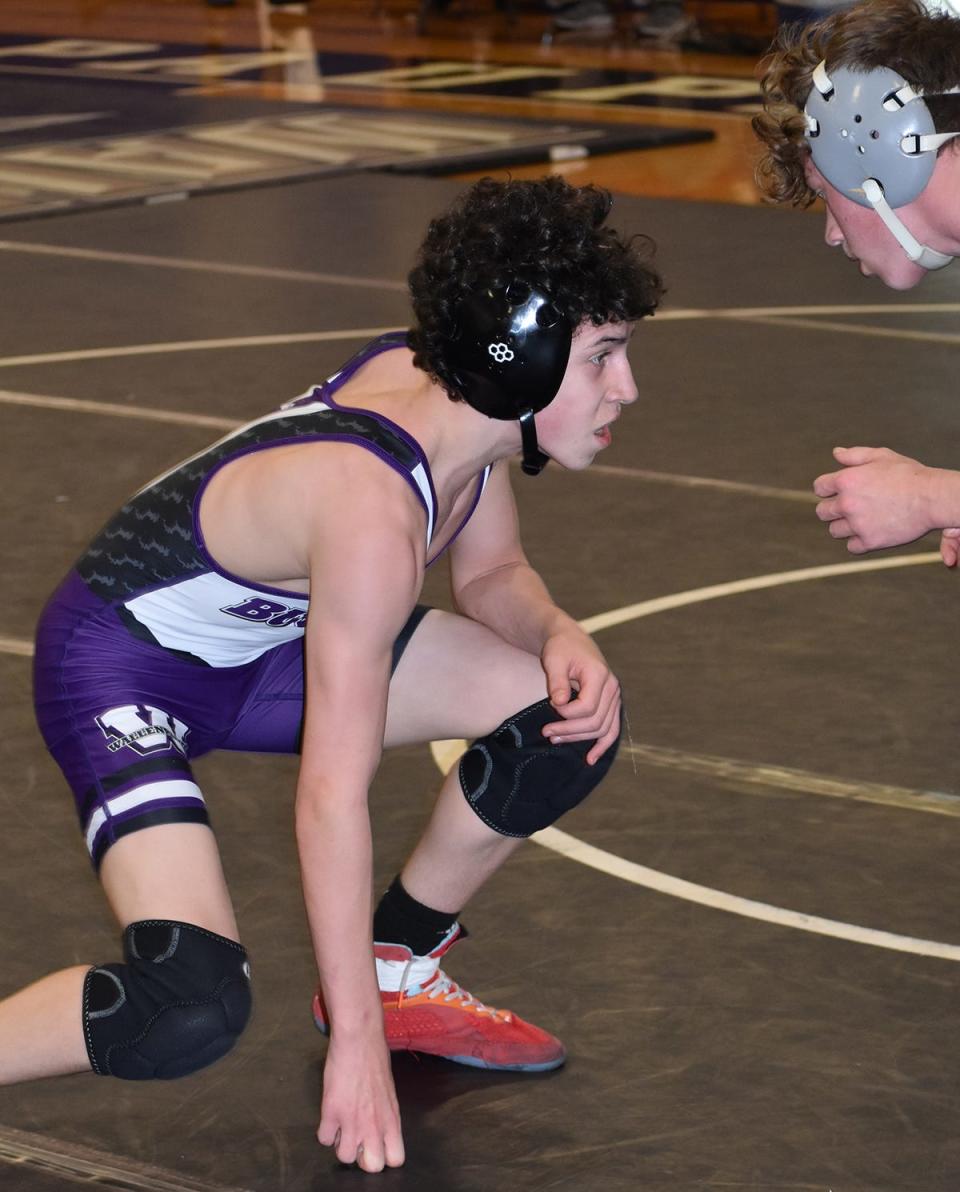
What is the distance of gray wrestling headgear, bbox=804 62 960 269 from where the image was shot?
8.46 ft

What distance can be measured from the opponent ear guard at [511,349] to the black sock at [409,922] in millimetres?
698

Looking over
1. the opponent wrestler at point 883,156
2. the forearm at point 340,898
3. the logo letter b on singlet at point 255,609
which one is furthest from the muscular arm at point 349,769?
the opponent wrestler at point 883,156

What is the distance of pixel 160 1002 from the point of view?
2.44m

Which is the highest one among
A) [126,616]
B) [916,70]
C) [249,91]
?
[916,70]

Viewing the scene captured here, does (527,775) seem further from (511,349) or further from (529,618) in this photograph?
(511,349)

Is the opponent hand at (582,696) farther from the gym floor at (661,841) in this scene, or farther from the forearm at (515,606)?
the gym floor at (661,841)

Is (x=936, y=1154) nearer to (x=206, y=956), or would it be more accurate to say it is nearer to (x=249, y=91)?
(x=206, y=956)

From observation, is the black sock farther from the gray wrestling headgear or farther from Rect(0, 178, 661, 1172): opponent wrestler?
the gray wrestling headgear

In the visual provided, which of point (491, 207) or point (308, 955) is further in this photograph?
point (308, 955)

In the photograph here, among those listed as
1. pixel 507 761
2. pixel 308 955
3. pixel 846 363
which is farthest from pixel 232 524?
pixel 846 363

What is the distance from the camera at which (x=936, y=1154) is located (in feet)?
8.25

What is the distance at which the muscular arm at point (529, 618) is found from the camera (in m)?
2.62

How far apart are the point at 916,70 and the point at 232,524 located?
1015mm

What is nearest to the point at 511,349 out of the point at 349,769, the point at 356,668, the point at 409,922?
the point at 356,668
